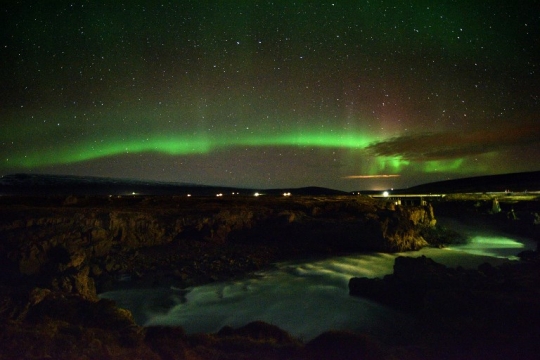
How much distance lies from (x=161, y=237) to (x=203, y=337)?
15083mm

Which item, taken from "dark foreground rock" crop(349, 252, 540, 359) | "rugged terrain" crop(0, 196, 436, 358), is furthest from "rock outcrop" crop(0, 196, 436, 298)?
"dark foreground rock" crop(349, 252, 540, 359)

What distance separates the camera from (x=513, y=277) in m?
11.4

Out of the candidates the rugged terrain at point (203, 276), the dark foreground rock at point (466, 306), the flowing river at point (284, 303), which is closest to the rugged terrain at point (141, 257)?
the rugged terrain at point (203, 276)

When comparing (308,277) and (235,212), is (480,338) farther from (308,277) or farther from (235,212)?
(235,212)

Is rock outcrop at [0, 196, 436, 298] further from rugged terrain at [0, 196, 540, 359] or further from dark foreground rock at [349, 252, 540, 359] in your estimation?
dark foreground rock at [349, 252, 540, 359]

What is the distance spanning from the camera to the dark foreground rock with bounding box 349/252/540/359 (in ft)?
24.2

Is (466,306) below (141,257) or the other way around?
the other way around

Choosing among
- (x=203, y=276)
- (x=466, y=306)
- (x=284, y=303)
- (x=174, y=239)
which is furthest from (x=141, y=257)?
(x=466, y=306)

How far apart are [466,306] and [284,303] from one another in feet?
23.2

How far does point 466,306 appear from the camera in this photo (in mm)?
9219

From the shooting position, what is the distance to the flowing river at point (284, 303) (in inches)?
468

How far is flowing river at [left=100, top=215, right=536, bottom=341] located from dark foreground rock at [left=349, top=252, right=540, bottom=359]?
0.83 metres

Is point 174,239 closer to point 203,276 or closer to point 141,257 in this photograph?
point 141,257

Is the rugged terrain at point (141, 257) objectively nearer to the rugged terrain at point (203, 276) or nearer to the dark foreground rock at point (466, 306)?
the rugged terrain at point (203, 276)
